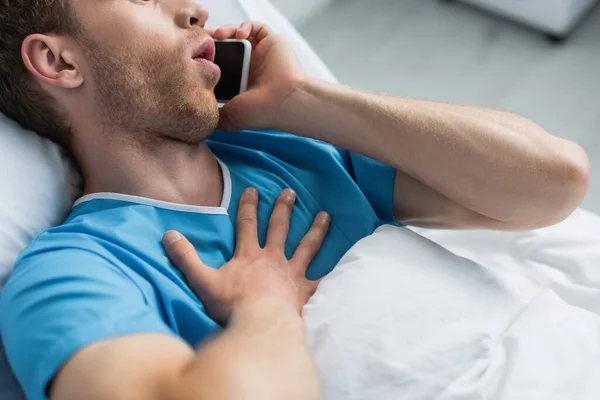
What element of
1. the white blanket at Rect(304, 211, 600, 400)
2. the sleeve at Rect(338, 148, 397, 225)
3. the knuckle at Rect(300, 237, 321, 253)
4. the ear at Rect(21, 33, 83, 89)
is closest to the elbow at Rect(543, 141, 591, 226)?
the white blanket at Rect(304, 211, 600, 400)

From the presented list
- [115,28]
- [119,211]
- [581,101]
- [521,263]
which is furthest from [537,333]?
[581,101]

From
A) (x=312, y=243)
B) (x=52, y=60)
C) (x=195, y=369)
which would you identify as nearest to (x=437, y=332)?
(x=312, y=243)

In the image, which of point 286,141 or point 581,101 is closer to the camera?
point 286,141

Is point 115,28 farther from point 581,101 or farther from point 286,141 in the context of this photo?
point 581,101

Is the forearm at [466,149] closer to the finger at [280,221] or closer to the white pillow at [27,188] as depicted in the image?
the finger at [280,221]

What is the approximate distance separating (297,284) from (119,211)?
283mm

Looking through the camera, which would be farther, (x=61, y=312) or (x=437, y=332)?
(x=437, y=332)

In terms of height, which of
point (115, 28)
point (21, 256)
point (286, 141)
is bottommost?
point (21, 256)

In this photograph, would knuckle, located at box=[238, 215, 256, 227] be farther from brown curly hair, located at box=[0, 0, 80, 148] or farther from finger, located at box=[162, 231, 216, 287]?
brown curly hair, located at box=[0, 0, 80, 148]

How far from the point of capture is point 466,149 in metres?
1.01

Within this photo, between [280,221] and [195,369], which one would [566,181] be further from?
[195,369]

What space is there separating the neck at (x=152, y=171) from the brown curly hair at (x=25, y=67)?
0.22 feet

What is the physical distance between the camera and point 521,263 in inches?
46.8

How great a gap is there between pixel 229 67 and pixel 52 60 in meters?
0.29
